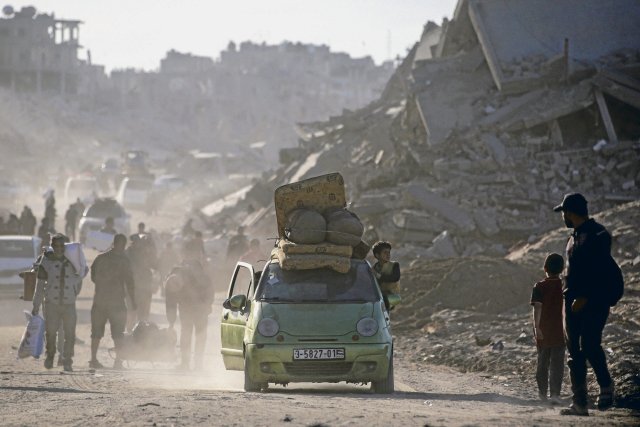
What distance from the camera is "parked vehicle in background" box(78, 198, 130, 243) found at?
1587 inches

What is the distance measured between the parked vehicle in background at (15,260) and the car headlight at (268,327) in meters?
16.0

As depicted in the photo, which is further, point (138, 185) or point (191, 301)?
point (138, 185)

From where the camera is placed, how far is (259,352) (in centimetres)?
1171

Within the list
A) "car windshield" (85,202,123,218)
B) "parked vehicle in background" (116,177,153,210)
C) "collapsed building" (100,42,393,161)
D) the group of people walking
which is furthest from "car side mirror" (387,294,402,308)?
"collapsed building" (100,42,393,161)

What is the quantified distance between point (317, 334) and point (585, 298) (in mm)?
2781

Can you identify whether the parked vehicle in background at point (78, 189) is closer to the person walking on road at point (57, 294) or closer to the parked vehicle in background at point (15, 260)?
the parked vehicle in background at point (15, 260)

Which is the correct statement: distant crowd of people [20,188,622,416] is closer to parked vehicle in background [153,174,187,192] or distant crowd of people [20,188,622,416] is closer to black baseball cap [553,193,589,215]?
black baseball cap [553,193,589,215]

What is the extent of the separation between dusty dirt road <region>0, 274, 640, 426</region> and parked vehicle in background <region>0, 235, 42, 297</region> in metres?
9.92

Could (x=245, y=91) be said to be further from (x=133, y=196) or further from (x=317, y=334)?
(x=317, y=334)

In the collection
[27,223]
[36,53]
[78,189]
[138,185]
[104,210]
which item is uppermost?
[36,53]

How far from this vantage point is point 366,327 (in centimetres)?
1173

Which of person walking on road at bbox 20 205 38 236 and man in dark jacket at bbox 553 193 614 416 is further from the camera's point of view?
person walking on road at bbox 20 205 38 236

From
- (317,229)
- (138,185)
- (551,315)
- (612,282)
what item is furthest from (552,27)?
(138,185)

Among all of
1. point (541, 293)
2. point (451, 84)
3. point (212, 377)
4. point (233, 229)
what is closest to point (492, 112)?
point (451, 84)
